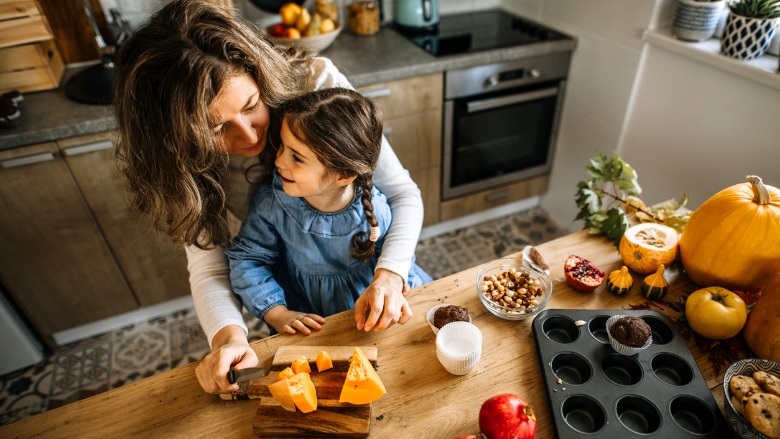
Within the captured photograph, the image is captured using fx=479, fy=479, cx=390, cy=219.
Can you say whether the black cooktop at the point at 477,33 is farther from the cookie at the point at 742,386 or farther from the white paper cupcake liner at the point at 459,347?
the cookie at the point at 742,386

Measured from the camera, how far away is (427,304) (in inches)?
39.6

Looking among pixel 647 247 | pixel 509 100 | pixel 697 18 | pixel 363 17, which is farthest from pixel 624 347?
pixel 363 17

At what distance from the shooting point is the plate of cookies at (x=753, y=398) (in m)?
0.68

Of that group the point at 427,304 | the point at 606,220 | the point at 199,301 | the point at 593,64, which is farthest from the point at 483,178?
the point at 199,301

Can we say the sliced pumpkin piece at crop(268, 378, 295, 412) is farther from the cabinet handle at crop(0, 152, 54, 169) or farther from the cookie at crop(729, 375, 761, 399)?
the cabinet handle at crop(0, 152, 54, 169)

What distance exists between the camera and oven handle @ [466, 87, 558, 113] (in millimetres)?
2029

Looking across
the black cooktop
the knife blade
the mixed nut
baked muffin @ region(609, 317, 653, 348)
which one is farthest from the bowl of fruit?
baked muffin @ region(609, 317, 653, 348)

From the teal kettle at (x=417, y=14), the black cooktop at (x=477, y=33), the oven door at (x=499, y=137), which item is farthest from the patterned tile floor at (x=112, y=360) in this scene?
the teal kettle at (x=417, y=14)

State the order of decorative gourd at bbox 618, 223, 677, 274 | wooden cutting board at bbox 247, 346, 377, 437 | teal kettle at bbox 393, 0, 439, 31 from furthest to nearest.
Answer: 1. teal kettle at bbox 393, 0, 439, 31
2. decorative gourd at bbox 618, 223, 677, 274
3. wooden cutting board at bbox 247, 346, 377, 437

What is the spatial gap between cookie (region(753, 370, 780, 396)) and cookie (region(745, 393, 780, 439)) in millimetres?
17

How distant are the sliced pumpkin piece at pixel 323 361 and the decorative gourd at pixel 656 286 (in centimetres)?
65

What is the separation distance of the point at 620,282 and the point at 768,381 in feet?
0.96

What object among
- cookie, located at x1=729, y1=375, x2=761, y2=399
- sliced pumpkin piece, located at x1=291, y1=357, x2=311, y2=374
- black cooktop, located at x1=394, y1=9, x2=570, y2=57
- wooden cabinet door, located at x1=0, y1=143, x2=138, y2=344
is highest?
black cooktop, located at x1=394, y1=9, x2=570, y2=57

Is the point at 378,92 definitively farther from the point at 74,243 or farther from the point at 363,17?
the point at 74,243
